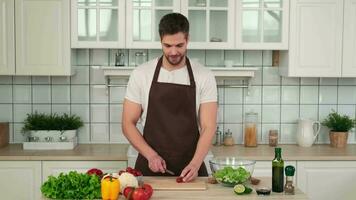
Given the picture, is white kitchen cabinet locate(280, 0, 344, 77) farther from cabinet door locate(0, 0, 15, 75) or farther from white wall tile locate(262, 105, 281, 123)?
cabinet door locate(0, 0, 15, 75)

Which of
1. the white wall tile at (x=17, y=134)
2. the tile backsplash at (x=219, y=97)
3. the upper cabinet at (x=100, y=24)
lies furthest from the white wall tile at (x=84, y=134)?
the upper cabinet at (x=100, y=24)

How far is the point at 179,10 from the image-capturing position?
3.80 meters

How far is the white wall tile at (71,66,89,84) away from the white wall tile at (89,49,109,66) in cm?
8

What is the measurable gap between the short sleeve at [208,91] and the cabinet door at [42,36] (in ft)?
4.29

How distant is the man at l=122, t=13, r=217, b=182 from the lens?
9.32 ft

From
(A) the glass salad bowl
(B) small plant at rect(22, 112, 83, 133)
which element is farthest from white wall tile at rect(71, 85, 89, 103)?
(A) the glass salad bowl

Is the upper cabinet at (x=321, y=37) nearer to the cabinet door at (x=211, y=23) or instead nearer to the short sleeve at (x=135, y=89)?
the cabinet door at (x=211, y=23)

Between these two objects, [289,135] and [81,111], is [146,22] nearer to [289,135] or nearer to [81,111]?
[81,111]

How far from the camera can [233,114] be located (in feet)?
13.9

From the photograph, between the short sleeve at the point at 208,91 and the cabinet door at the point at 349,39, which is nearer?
the short sleeve at the point at 208,91

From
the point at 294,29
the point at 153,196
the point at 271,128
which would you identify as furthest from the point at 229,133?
the point at 153,196

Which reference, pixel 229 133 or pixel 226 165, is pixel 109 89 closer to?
pixel 229 133

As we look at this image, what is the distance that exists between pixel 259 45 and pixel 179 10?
664 millimetres

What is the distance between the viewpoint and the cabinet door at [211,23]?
3816 millimetres
